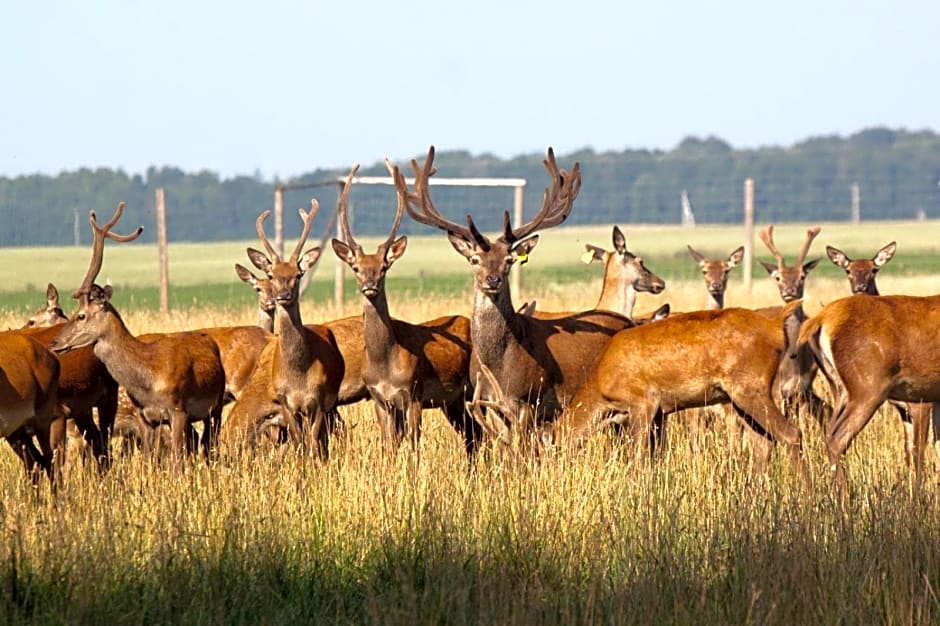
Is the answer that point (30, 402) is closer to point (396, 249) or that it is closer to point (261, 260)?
point (261, 260)

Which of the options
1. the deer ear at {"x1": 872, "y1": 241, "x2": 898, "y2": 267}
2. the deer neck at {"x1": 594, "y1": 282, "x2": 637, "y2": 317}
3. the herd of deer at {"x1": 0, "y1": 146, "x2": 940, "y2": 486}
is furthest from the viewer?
the deer neck at {"x1": 594, "y1": 282, "x2": 637, "y2": 317}

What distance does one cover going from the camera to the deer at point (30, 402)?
7.88m

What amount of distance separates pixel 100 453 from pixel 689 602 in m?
4.79

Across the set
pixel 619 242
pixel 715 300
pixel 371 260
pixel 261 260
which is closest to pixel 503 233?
pixel 371 260

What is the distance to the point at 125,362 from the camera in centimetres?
915

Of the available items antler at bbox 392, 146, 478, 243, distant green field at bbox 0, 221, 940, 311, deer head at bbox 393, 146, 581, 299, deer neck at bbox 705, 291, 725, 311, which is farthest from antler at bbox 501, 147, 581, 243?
distant green field at bbox 0, 221, 940, 311

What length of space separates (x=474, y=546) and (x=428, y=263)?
5097cm

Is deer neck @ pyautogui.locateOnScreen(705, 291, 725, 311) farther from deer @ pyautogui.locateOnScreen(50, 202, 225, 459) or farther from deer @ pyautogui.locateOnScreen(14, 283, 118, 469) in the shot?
deer @ pyautogui.locateOnScreen(14, 283, 118, 469)

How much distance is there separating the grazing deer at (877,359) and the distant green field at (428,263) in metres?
13.4

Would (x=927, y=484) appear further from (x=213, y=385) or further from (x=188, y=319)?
(x=188, y=319)

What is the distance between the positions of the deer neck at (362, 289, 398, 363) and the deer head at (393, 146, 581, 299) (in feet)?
1.95

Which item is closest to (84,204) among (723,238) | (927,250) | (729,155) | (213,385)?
(723,238)

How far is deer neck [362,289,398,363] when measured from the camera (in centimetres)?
934

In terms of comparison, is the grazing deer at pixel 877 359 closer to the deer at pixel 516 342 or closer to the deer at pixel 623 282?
the deer at pixel 516 342
